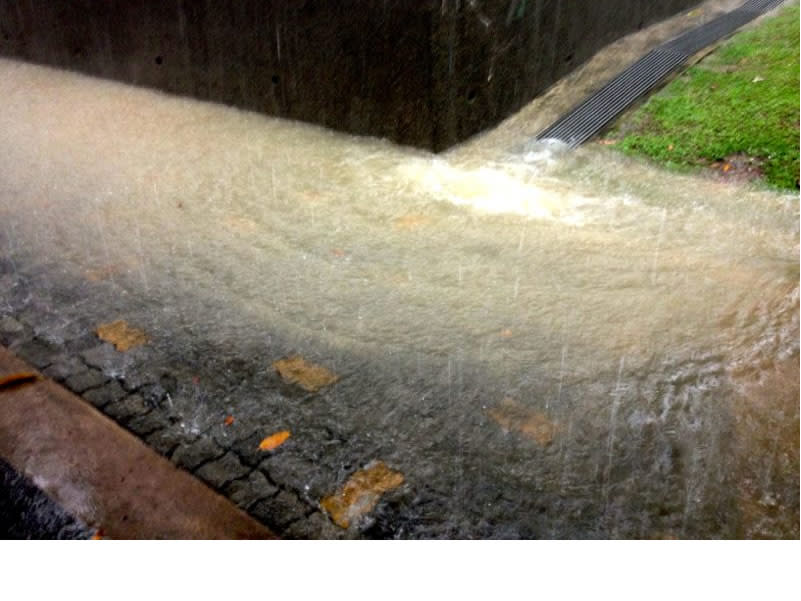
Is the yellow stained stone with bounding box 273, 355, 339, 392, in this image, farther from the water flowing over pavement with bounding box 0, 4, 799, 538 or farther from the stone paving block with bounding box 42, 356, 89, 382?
the stone paving block with bounding box 42, 356, 89, 382

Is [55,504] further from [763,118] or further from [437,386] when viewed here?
[763,118]

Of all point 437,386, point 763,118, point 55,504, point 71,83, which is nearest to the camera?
point 55,504

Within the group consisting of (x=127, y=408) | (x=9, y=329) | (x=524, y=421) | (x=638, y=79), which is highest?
(x=638, y=79)

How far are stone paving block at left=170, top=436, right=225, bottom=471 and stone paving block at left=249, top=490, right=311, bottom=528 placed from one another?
38 cm

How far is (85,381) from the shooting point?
12.3 ft

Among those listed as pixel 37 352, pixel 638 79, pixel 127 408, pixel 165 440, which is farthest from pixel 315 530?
pixel 638 79

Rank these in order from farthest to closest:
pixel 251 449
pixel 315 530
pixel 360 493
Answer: pixel 251 449, pixel 360 493, pixel 315 530

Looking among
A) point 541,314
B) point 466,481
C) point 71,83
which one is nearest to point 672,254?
point 541,314

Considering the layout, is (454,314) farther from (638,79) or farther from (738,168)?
(638,79)

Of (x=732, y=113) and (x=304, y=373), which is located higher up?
(x=732, y=113)

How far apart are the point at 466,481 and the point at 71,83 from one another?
7556 millimetres

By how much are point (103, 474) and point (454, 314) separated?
1854 millimetres

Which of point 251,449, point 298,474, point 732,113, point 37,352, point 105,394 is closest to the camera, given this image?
point 298,474

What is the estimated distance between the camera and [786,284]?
4000 millimetres
